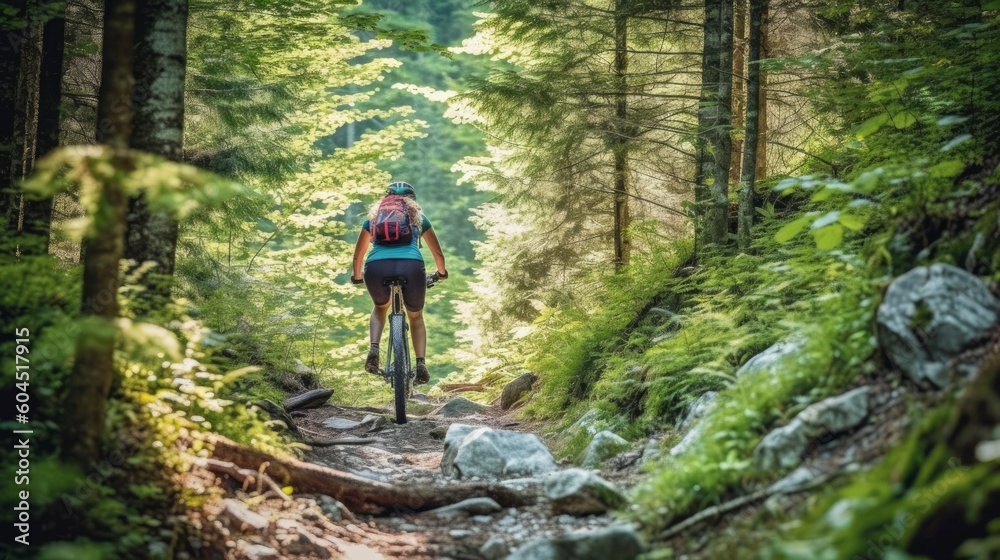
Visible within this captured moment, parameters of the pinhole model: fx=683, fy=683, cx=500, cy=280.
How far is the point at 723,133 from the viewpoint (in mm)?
7773

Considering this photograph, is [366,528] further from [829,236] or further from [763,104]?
[763,104]

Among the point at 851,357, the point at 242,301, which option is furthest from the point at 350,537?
the point at 242,301

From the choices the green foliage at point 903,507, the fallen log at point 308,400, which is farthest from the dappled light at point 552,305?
the fallen log at point 308,400

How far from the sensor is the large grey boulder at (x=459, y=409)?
12258mm

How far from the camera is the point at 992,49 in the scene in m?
5.48

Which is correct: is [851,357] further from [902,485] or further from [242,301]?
[242,301]

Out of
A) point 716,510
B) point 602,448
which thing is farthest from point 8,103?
point 716,510

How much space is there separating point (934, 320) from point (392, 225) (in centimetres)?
605

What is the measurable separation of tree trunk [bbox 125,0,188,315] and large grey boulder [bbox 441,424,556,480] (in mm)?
2860

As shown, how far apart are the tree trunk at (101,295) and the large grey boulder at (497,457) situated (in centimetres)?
351

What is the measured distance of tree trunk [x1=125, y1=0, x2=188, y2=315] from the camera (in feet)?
15.6

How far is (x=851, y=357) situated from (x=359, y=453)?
5.16 meters

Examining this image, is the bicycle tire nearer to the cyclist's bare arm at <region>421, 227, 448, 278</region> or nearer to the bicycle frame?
the bicycle frame

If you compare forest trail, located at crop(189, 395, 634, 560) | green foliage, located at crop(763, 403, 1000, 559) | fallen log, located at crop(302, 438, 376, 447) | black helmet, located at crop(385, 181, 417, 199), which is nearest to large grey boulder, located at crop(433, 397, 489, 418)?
fallen log, located at crop(302, 438, 376, 447)
